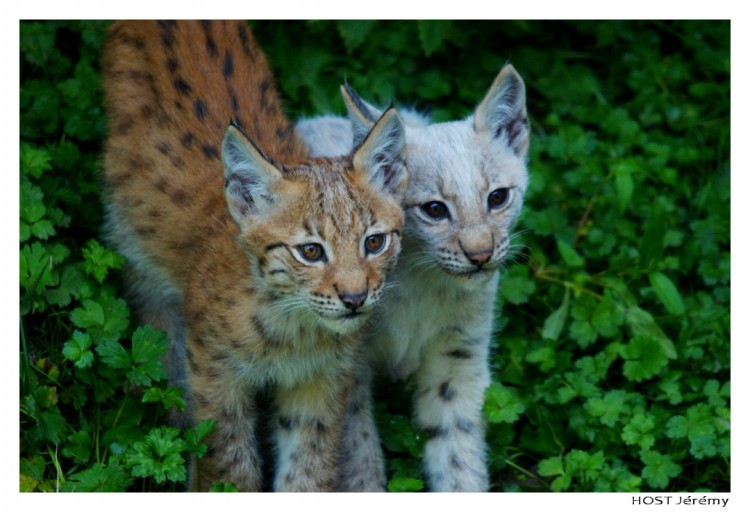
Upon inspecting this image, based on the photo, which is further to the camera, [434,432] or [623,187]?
[623,187]

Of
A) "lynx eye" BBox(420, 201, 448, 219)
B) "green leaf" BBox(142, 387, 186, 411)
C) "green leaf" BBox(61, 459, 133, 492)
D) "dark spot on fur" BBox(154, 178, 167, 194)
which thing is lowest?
"green leaf" BBox(61, 459, 133, 492)

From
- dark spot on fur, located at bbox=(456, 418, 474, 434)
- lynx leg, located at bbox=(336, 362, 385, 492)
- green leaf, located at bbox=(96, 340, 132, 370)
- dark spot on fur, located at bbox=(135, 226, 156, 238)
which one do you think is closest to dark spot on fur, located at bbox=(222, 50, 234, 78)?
dark spot on fur, located at bbox=(135, 226, 156, 238)

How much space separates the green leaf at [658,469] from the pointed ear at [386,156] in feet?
7.10

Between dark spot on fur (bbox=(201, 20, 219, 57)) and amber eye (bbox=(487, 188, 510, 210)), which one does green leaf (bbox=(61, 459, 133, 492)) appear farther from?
dark spot on fur (bbox=(201, 20, 219, 57))

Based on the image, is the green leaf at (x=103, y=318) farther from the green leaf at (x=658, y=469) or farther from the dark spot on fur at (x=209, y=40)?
the green leaf at (x=658, y=469)

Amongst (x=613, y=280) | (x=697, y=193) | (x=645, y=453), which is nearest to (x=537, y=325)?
(x=613, y=280)

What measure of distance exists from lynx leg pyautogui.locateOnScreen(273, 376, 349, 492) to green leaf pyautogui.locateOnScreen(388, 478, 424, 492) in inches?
16.2

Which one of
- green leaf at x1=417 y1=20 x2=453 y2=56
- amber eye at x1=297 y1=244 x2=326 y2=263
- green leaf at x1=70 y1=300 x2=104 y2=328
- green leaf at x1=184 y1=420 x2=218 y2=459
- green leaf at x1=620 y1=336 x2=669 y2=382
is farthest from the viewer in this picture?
green leaf at x1=417 y1=20 x2=453 y2=56

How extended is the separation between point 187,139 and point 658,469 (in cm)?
325

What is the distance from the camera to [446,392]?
20.7 ft

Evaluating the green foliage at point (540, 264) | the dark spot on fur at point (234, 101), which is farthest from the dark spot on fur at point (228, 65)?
the green foliage at point (540, 264)

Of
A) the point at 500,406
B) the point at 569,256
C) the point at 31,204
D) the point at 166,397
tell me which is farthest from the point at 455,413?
the point at 31,204

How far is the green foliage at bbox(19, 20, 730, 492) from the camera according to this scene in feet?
19.2

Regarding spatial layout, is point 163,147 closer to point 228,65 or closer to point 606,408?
point 228,65
